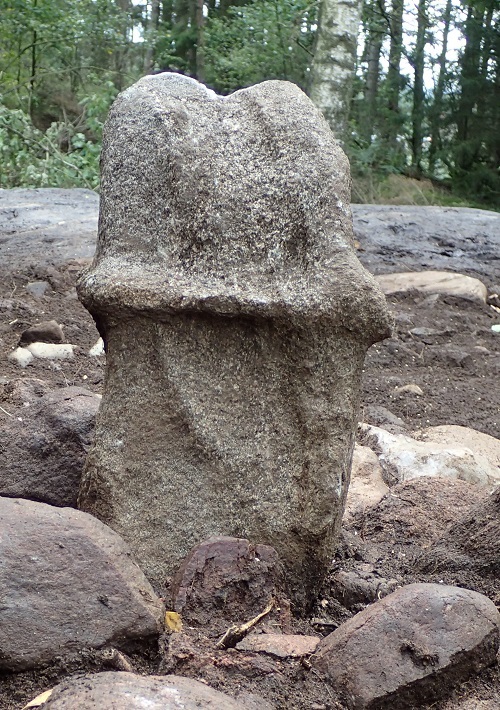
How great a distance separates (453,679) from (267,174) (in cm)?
117

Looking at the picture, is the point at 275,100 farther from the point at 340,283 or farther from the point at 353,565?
the point at 353,565

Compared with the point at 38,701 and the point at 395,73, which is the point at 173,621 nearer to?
the point at 38,701

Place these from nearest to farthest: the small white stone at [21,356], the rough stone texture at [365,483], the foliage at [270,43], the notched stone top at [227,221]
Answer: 1. the notched stone top at [227,221]
2. the rough stone texture at [365,483]
3. the small white stone at [21,356]
4. the foliage at [270,43]

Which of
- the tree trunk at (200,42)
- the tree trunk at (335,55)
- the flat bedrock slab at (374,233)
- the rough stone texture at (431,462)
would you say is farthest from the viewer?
the tree trunk at (200,42)

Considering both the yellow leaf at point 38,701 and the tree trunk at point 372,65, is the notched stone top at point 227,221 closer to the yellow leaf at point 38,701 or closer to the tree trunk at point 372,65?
the yellow leaf at point 38,701

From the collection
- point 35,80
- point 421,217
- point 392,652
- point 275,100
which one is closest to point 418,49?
point 35,80

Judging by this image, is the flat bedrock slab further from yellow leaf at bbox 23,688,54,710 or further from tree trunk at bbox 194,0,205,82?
tree trunk at bbox 194,0,205,82

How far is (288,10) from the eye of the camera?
13297mm

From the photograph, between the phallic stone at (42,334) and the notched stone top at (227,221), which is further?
the phallic stone at (42,334)

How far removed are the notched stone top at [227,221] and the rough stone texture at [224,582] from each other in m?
0.53

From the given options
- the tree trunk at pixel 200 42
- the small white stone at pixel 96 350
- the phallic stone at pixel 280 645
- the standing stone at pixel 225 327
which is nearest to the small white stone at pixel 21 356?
the small white stone at pixel 96 350

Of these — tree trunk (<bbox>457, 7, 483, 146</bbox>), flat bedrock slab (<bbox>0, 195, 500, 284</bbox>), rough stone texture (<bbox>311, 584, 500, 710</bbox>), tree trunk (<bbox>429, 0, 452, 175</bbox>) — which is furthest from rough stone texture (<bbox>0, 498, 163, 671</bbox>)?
tree trunk (<bbox>429, 0, 452, 175</bbox>)

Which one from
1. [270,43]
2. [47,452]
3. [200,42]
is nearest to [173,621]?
[47,452]

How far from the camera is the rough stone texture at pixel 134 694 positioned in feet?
4.70
